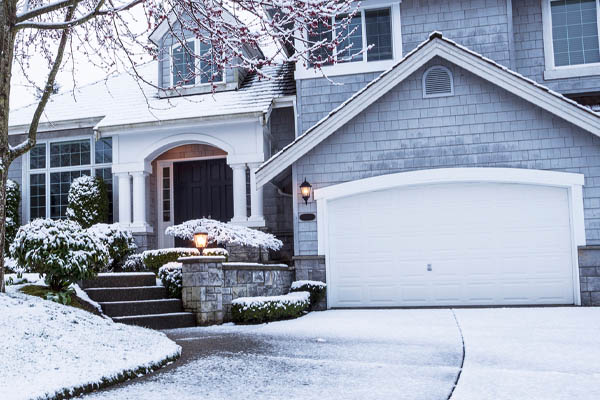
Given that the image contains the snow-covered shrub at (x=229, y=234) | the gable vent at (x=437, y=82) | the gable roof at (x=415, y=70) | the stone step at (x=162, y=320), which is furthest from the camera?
the snow-covered shrub at (x=229, y=234)

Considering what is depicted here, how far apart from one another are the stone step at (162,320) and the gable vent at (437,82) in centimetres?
624

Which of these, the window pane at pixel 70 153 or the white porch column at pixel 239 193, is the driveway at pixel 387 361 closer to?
the white porch column at pixel 239 193

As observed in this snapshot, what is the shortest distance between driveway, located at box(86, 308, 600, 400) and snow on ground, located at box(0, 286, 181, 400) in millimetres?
282

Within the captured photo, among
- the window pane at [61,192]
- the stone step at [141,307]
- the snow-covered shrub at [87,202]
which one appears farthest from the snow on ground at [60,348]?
the window pane at [61,192]

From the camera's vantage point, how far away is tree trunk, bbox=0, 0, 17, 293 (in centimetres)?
683

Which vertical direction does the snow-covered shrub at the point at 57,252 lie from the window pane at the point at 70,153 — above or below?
below

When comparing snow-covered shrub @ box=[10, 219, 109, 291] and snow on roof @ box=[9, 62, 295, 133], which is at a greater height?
snow on roof @ box=[9, 62, 295, 133]

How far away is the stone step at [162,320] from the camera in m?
8.65

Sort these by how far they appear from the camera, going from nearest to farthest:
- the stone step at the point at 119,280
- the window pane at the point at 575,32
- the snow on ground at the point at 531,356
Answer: the snow on ground at the point at 531,356 → the stone step at the point at 119,280 → the window pane at the point at 575,32

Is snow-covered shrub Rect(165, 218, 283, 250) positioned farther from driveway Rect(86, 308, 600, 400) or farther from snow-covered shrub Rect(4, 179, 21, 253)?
snow-covered shrub Rect(4, 179, 21, 253)

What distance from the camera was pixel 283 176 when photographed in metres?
12.3

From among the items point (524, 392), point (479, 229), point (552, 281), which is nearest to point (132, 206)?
point (479, 229)

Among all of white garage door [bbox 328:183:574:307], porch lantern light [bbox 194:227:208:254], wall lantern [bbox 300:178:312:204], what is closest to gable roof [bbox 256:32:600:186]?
wall lantern [bbox 300:178:312:204]

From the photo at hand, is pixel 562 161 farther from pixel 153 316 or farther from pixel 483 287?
pixel 153 316
